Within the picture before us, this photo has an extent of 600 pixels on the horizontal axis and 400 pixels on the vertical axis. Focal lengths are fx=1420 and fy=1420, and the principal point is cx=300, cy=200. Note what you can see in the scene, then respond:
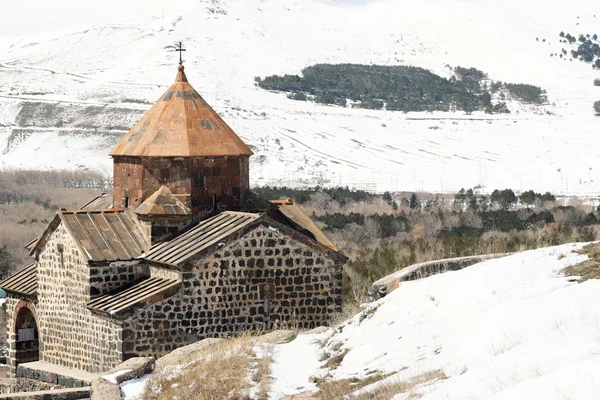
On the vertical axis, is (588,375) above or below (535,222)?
above

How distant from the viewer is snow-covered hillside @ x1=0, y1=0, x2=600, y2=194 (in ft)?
429

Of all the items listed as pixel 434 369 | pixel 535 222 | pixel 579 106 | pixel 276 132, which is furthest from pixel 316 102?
pixel 434 369

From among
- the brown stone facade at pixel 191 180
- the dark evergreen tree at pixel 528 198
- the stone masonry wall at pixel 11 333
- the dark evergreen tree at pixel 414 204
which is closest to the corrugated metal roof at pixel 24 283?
the stone masonry wall at pixel 11 333

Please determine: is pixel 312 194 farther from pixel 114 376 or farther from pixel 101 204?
pixel 114 376

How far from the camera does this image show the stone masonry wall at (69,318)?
24547 millimetres

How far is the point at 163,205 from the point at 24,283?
15.3ft

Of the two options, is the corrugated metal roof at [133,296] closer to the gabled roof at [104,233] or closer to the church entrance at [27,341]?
the gabled roof at [104,233]

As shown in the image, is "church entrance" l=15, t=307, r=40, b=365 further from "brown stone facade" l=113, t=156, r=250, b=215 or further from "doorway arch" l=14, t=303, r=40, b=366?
"brown stone facade" l=113, t=156, r=250, b=215

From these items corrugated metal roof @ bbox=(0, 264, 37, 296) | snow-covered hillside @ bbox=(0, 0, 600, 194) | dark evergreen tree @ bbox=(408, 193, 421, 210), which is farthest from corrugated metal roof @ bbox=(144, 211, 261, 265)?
snow-covered hillside @ bbox=(0, 0, 600, 194)

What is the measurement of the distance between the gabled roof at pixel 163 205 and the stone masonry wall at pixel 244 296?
5.41ft

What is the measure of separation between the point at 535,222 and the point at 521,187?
2047 inches

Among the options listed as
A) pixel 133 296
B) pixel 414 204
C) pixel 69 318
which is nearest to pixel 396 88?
pixel 414 204

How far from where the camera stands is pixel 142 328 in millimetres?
24031

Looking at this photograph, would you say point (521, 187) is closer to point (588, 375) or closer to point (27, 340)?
point (27, 340)
